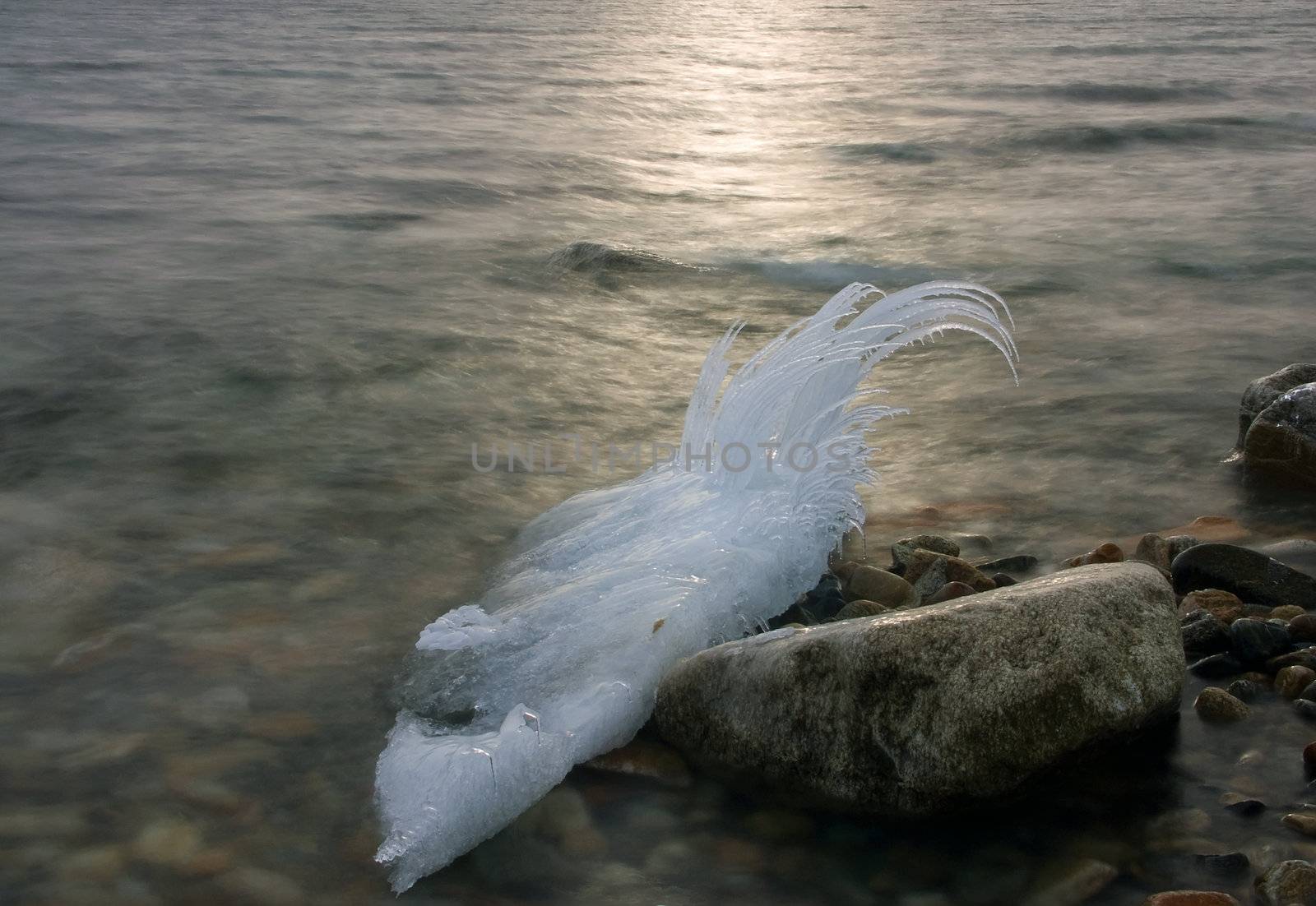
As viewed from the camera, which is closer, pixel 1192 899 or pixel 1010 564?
pixel 1192 899

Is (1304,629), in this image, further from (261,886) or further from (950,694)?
(261,886)

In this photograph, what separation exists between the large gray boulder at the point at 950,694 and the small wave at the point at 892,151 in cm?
1097

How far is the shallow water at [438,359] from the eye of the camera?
9.67 ft

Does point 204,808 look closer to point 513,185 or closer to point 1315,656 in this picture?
point 1315,656

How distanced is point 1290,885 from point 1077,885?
398 millimetres

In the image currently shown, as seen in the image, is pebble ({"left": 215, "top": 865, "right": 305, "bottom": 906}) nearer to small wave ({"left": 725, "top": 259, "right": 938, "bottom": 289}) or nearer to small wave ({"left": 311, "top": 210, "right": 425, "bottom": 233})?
small wave ({"left": 725, "top": 259, "right": 938, "bottom": 289})

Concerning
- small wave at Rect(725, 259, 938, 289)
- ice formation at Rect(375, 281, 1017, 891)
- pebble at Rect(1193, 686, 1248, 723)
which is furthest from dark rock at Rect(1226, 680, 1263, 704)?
small wave at Rect(725, 259, 938, 289)

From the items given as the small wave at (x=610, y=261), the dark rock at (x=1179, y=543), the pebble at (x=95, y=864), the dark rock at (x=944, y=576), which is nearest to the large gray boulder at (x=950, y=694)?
the dark rock at (x=944, y=576)

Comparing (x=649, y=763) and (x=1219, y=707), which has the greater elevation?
(x=1219, y=707)

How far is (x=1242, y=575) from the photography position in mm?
3521

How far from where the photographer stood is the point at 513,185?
1170cm

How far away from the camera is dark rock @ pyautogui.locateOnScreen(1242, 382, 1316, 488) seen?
14.4ft

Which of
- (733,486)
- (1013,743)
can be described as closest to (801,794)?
(1013,743)

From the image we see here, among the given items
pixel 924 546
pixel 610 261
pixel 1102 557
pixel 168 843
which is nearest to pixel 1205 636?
pixel 1102 557
